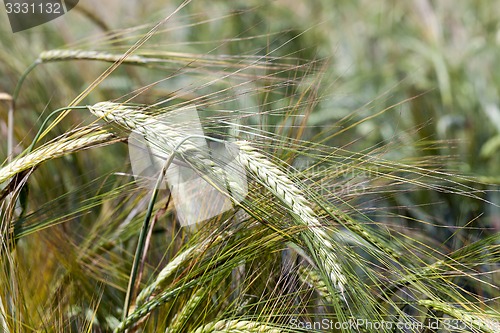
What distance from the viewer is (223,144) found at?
3.10 ft

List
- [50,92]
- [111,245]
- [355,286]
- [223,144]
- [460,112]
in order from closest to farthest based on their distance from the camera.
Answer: [355,286] < [223,144] < [111,245] < [50,92] < [460,112]

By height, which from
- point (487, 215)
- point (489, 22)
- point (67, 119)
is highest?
point (67, 119)

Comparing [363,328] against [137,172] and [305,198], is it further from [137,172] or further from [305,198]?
[137,172]

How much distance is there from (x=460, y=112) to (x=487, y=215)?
77 centimetres

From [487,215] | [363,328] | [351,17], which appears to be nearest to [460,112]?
[487,215]

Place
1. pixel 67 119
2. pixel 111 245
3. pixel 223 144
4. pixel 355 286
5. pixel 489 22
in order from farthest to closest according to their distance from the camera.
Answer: pixel 489 22 → pixel 67 119 → pixel 111 245 → pixel 223 144 → pixel 355 286

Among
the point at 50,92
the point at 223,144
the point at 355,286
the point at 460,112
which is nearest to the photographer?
the point at 355,286

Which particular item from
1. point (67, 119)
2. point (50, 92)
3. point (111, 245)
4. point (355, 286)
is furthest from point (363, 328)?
point (50, 92)

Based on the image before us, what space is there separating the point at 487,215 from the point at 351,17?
66.2 inches

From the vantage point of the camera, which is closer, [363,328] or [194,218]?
[363,328]

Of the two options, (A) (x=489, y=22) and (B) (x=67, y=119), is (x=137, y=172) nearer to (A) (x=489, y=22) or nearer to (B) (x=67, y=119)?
(B) (x=67, y=119)

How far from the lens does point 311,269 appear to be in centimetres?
104

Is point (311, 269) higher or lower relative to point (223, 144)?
lower

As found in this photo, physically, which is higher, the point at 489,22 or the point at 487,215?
the point at 489,22
